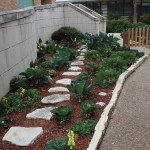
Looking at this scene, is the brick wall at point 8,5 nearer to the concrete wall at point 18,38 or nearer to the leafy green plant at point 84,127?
the concrete wall at point 18,38

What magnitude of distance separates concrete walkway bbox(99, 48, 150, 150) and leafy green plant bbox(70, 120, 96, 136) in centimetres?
25

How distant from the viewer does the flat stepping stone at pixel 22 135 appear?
355cm

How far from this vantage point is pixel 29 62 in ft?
23.6

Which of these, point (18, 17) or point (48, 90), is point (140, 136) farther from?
point (18, 17)

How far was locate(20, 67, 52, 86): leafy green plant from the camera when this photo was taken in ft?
18.6

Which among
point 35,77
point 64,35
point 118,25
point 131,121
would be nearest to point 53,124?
point 131,121

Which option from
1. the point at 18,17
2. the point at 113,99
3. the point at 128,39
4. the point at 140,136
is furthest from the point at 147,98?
the point at 128,39

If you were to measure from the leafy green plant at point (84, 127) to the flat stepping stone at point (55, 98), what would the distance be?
1.11 meters

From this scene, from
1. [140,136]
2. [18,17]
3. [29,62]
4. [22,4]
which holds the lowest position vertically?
[140,136]

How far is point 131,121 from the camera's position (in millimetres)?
4238

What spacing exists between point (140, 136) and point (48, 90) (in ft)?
8.25

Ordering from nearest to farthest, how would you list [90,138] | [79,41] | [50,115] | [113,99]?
1. [90,138]
2. [50,115]
3. [113,99]
4. [79,41]

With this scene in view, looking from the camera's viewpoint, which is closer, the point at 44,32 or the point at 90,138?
the point at 90,138

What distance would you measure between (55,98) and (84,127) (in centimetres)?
141
